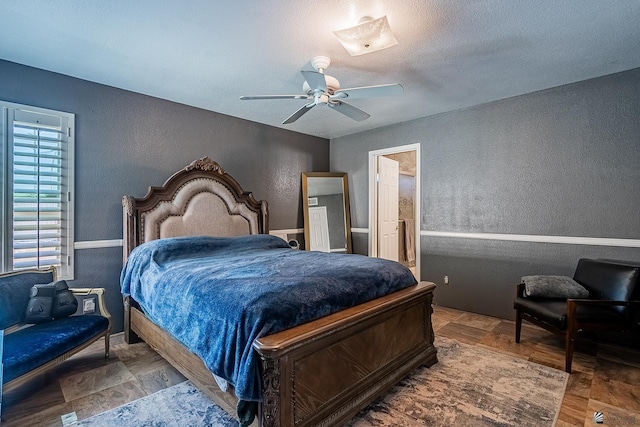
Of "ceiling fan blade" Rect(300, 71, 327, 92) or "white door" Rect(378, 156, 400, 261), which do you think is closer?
"ceiling fan blade" Rect(300, 71, 327, 92)

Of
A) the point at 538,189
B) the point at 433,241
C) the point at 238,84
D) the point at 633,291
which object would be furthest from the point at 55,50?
the point at 633,291

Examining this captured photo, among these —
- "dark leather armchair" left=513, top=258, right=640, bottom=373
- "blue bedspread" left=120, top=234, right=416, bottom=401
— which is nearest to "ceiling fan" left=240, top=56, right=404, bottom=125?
"blue bedspread" left=120, top=234, right=416, bottom=401

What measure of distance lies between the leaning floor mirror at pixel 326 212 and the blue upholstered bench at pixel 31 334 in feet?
10.0

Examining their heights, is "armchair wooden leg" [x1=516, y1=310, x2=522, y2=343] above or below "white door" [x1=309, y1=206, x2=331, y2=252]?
below

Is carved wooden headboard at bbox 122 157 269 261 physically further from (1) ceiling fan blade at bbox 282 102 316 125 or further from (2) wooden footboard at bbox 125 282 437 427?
(1) ceiling fan blade at bbox 282 102 316 125

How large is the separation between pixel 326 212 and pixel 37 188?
11.6 ft

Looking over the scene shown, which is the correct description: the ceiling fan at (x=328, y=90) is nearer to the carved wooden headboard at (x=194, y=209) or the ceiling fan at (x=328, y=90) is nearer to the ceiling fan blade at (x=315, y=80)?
the ceiling fan blade at (x=315, y=80)

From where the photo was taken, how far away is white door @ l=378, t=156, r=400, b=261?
16.6 feet

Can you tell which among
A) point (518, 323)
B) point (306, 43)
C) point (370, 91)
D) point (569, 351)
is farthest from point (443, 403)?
point (306, 43)

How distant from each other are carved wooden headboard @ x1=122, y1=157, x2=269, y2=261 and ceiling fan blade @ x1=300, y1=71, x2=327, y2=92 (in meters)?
1.89

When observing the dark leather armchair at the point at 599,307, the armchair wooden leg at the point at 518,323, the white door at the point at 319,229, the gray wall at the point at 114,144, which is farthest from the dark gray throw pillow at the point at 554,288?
the gray wall at the point at 114,144

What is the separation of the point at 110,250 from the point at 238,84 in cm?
215

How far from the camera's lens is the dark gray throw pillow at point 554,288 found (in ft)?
9.01

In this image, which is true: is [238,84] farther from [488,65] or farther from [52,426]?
[52,426]
